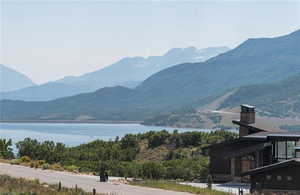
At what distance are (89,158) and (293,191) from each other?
28817 millimetres

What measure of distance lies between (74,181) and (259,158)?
14.1 meters

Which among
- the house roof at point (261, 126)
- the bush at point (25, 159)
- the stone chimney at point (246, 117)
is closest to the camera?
the house roof at point (261, 126)

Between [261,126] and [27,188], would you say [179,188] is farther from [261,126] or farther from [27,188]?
[261,126]

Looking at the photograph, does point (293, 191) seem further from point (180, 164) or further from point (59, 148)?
point (59, 148)

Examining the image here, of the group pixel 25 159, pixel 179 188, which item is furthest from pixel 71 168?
pixel 179 188

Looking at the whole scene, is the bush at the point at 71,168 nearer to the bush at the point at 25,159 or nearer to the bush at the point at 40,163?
the bush at the point at 40,163

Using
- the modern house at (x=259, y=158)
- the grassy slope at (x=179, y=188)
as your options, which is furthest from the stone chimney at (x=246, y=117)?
the grassy slope at (x=179, y=188)

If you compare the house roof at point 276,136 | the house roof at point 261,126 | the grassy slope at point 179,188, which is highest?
the house roof at point 261,126

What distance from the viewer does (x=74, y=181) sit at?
145 feet

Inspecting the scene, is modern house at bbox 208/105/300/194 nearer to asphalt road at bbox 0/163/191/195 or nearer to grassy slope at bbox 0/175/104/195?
asphalt road at bbox 0/163/191/195

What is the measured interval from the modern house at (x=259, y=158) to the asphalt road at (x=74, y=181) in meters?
7.45

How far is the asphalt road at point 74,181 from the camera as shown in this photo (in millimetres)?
38750

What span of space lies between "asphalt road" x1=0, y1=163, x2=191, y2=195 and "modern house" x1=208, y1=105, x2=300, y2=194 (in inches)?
293

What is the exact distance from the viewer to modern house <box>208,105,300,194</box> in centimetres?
4253
